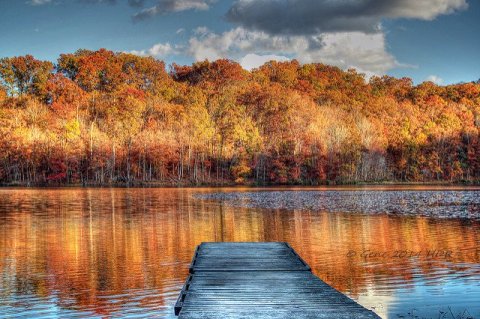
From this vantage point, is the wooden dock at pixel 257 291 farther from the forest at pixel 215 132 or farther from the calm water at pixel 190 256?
the forest at pixel 215 132

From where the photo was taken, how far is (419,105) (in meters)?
110

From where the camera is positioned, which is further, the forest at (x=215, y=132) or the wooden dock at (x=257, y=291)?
the forest at (x=215, y=132)

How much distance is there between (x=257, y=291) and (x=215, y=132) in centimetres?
8507

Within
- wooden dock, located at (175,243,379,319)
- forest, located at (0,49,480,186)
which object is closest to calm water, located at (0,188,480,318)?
wooden dock, located at (175,243,379,319)

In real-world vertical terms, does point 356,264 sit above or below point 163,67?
below

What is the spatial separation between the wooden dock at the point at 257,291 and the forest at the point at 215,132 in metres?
71.9

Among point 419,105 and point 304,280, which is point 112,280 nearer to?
point 304,280

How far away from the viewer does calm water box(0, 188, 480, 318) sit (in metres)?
11.6

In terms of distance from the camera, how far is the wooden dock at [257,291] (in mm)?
8102

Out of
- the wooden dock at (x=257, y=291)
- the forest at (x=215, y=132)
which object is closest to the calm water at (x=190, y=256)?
the wooden dock at (x=257, y=291)

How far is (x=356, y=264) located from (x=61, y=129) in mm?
80241

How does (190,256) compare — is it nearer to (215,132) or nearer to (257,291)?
(257,291)

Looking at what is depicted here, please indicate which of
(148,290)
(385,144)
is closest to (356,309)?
(148,290)

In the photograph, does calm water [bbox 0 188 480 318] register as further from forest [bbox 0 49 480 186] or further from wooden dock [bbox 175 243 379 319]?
forest [bbox 0 49 480 186]
